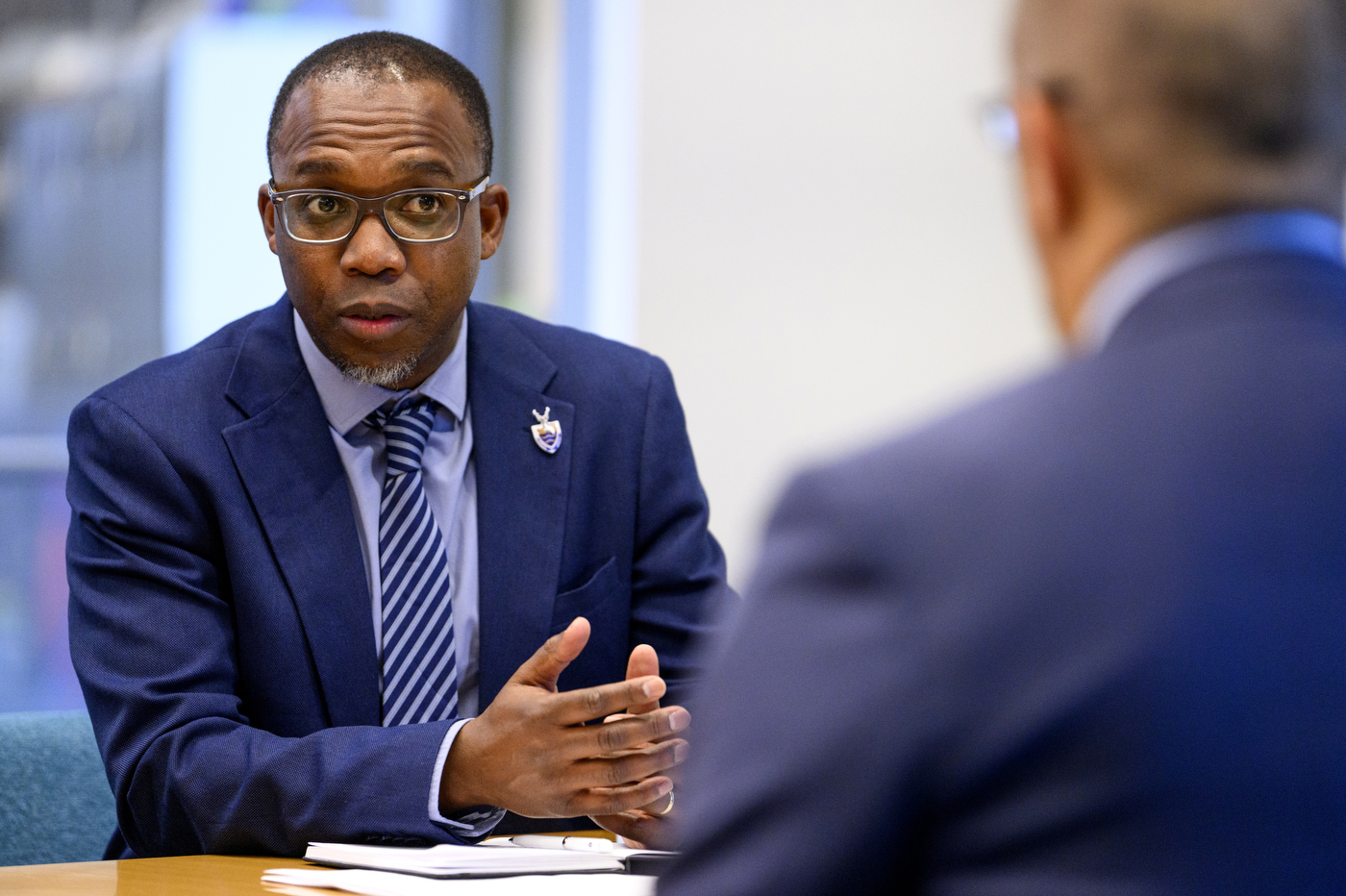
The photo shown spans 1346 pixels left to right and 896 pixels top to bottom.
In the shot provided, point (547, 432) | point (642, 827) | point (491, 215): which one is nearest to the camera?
point (642, 827)

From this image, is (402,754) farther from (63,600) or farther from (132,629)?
(63,600)

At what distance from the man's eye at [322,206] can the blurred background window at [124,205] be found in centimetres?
165

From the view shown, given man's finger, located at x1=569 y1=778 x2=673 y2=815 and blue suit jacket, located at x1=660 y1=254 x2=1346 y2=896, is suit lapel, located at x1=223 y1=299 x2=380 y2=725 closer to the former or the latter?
man's finger, located at x1=569 y1=778 x2=673 y2=815

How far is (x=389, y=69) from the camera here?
6.63 feet

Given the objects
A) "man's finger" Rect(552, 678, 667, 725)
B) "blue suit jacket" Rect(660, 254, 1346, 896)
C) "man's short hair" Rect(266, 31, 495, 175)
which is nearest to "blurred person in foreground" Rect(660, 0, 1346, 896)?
"blue suit jacket" Rect(660, 254, 1346, 896)

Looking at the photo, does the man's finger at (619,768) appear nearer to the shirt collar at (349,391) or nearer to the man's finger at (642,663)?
the man's finger at (642,663)

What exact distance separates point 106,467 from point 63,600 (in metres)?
1.81

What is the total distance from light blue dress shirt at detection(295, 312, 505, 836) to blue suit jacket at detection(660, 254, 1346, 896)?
1.29 m

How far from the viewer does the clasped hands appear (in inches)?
61.7

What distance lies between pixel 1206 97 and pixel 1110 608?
260 mm

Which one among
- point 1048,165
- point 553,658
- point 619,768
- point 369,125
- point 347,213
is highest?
point 369,125

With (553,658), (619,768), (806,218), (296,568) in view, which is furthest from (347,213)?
(806,218)

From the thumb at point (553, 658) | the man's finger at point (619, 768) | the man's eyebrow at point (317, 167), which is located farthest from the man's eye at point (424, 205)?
the man's finger at point (619, 768)

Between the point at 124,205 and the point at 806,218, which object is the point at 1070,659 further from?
the point at 124,205
